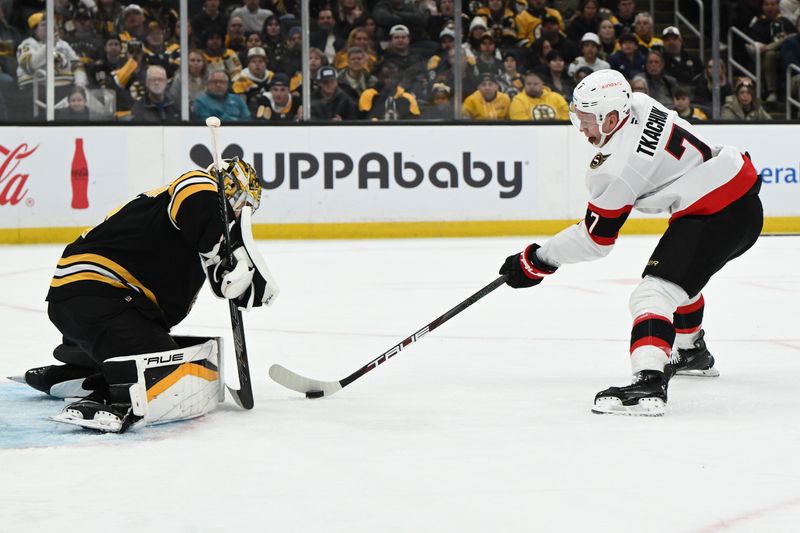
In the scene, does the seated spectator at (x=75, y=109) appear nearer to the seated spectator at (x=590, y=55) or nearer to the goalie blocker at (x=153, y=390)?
the seated spectator at (x=590, y=55)

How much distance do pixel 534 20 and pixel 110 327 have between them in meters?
7.34

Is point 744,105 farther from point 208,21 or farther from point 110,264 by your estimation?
point 110,264

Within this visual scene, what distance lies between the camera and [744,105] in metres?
9.60

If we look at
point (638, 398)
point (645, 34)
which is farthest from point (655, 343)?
point (645, 34)

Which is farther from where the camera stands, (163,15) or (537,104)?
(537,104)

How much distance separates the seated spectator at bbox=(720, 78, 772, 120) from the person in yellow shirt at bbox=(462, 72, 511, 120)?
1.80 meters

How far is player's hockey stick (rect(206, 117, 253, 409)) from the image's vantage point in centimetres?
288

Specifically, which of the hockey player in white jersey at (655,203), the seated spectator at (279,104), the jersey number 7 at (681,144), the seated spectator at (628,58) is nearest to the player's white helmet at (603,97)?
the hockey player in white jersey at (655,203)

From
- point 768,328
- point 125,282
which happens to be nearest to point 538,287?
point 768,328

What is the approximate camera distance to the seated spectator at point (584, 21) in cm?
980

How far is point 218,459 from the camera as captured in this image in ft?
8.21

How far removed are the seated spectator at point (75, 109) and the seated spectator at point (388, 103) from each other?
1998 mm

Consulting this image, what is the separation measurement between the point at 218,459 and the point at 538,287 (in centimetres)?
359

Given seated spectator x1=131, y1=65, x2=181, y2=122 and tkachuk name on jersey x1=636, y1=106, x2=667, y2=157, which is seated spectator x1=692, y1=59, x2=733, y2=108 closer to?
seated spectator x1=131, y1=65, x2=181, y2=122
